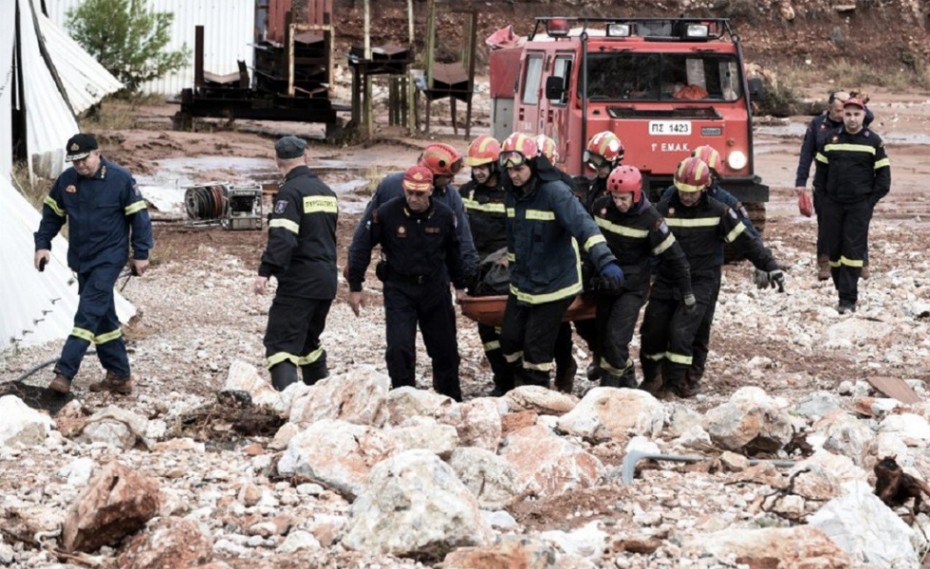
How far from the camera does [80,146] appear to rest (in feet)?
30.5

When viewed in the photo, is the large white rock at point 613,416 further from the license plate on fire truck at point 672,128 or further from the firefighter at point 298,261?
the license plate on fire truck at point 672,128

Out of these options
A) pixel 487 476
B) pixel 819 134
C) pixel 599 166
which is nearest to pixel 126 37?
A: pixel 819 134

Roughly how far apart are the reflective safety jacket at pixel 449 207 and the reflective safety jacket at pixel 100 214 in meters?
1.30

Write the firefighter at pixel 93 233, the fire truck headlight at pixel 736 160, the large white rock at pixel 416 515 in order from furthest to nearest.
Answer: the fire truck headlight at pixel 736 160 → the firefighter at pixel 93 233 → the large white rock at pixel 416 515

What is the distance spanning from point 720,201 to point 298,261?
2.79 m

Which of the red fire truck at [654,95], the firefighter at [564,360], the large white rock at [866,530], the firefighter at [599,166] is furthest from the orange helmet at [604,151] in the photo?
the red fire truck at [654,95]

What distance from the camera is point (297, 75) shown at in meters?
27.9

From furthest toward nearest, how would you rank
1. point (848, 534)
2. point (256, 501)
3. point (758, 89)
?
point (758, 89) < point (256, 501) < point (848, 534)

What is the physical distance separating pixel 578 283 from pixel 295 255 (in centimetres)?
167

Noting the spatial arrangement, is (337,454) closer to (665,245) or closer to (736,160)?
(665,245)

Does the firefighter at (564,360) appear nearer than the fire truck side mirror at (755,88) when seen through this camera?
Yes

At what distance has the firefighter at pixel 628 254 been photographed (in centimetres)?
972

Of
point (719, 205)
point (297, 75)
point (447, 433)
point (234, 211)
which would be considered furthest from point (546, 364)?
point (297, 75)

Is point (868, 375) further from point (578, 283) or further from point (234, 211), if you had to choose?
point (234, 211)
